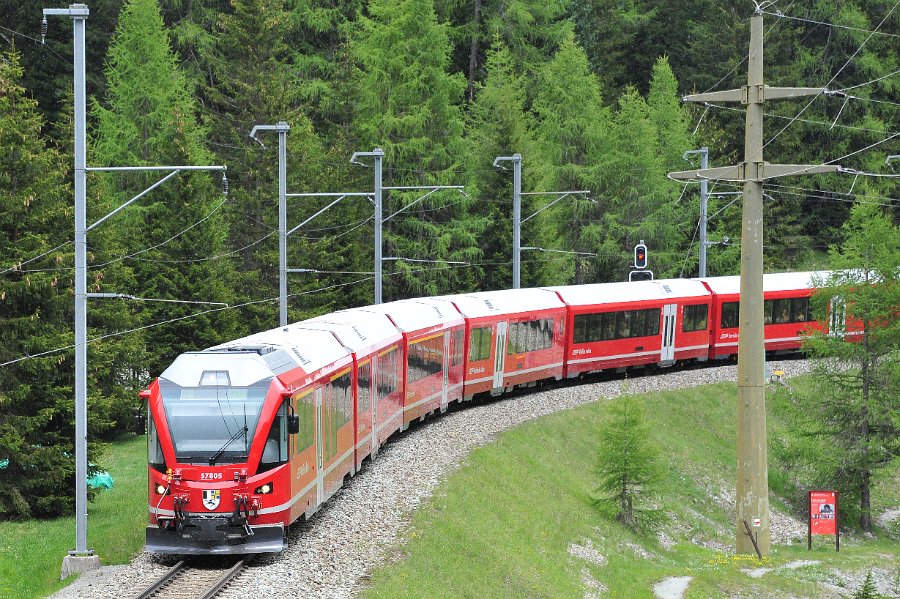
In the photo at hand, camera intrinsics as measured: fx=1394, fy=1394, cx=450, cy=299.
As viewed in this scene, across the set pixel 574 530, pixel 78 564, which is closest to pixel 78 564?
pixel 78 564

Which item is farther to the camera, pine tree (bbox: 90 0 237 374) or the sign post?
pine tree (bbox: 90 0 237 374)

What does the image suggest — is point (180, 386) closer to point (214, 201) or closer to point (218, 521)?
point (218, 521)

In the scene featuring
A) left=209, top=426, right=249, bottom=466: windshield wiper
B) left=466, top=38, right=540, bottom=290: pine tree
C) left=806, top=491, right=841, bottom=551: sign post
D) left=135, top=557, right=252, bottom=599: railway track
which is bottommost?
left=806, top=491, right=841, bottom=551: sign post

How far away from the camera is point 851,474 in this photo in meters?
35.6

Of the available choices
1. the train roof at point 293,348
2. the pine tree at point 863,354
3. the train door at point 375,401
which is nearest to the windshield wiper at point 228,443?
the train roof at point 293,348

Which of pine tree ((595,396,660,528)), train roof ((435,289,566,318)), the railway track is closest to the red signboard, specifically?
pine tree ((595,396,660,528))

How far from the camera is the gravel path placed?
17.4 metres

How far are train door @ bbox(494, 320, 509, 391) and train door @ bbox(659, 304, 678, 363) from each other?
8270 mm

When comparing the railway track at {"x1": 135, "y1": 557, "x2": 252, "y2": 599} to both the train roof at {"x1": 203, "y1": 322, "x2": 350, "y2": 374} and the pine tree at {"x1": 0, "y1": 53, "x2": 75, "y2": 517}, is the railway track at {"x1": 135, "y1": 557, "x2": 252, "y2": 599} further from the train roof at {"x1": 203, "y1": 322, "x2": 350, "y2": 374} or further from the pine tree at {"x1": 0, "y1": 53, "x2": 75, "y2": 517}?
the pine tree at {"x1": 0, "y1": 53, "x2": 75, "y2": 517}

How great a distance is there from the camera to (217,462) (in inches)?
725

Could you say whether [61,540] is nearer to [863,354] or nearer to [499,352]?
[499,352]

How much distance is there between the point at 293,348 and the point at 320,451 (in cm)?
166

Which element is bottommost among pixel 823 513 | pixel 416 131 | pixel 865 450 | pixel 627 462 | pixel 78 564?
pixel 823 513

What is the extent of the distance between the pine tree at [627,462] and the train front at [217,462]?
39.3 feet
